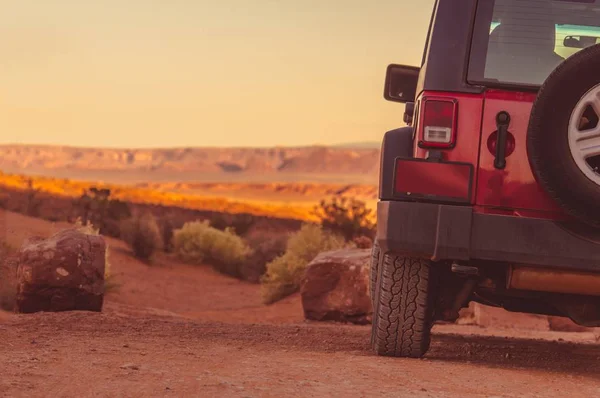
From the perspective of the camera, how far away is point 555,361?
8.30 meters

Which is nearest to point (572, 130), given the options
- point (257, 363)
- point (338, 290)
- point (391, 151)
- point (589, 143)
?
point (589, 143)

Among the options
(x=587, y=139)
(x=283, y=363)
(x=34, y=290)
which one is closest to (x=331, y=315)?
(x=34, y=290)

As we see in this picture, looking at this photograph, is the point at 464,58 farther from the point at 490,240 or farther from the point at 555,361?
the point at 555,361

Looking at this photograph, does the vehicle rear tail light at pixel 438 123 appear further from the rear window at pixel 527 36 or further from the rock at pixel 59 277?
the rock at pixel 59 277

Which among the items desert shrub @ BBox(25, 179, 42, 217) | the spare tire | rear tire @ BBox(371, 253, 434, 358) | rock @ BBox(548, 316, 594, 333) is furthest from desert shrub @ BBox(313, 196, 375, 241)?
the spare tire

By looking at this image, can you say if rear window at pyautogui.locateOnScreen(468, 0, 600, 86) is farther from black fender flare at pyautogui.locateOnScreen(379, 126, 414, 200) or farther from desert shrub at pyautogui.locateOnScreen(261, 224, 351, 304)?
desert shrub at pyautogui.locateOnScreen(261, 224, 351, 304)

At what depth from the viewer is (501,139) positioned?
6.32 meters

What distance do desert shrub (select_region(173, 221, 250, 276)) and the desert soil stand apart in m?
15.6

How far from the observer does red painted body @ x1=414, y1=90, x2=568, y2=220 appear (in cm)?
631

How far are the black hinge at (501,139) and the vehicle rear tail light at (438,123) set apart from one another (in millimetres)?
260

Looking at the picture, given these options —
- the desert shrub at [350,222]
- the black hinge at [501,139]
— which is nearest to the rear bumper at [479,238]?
the black hinge at [501,139]

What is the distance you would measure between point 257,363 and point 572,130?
90.1 inches

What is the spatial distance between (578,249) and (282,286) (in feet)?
42.6

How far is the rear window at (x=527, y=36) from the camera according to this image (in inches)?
254
